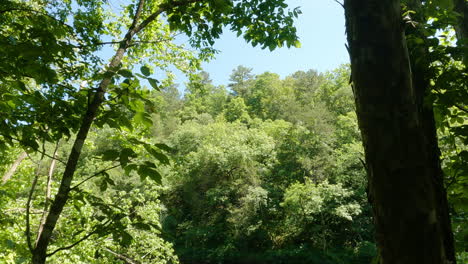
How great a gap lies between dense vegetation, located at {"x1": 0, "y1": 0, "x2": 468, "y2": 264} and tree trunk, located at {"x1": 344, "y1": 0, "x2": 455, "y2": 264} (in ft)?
0.05

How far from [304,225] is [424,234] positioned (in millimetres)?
16608

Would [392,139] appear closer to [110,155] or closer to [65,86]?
[110,155]

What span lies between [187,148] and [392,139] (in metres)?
25.9

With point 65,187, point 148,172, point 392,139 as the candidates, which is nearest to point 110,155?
point 148,172

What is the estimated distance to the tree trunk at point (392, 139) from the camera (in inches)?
31.3

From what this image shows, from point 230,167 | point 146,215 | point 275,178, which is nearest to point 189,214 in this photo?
point 230,167

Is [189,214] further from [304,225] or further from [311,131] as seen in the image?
[311,131]

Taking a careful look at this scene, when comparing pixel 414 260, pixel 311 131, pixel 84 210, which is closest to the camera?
pixel 414 260

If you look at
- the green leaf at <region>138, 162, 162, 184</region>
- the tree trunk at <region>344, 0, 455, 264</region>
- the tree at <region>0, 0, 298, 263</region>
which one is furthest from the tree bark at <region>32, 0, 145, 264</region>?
the tree trunk at <region>344, 0, 455, 264</region>

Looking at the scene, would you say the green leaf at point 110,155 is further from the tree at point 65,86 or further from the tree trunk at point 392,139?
the tree trunk at point 392,139

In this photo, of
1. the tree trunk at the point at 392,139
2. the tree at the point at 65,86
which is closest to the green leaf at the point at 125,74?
the tree at the point at 65,86

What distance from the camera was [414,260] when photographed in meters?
0.78

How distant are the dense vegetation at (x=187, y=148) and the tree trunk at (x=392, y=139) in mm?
14

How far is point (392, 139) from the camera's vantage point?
829 millimetres
